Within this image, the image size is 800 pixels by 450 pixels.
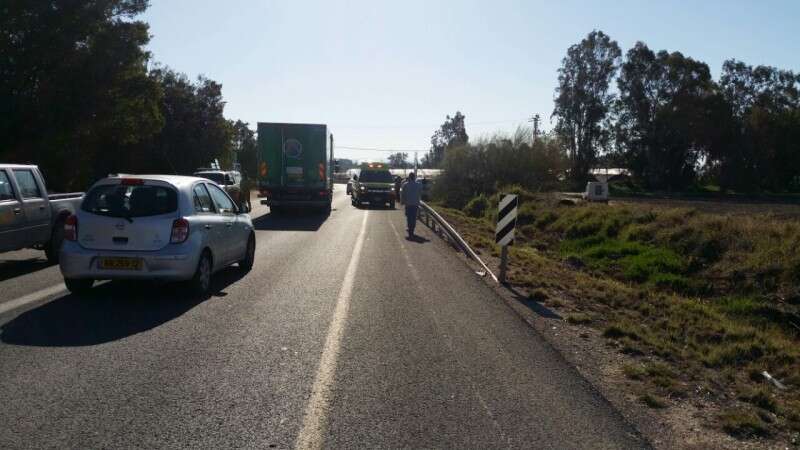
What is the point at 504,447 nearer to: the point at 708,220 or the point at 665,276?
the point at 665,276

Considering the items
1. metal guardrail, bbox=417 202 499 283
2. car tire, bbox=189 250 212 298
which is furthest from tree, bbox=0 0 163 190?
car tire, bbox=189 250 212 298

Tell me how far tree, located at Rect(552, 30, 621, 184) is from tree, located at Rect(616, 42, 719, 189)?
5.43 ft

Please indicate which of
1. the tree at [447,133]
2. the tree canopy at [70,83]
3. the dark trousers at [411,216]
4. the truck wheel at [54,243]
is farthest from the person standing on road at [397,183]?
the tree at [447,133]

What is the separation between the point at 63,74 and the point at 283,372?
87.4ft

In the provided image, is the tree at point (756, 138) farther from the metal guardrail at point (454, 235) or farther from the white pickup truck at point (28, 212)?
the white pickup truck at point (28, 212)

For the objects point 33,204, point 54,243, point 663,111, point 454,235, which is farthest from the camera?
point 663,111

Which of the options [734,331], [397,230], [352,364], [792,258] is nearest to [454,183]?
[397,230]

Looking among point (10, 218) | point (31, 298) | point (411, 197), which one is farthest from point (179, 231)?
point (411, 197)

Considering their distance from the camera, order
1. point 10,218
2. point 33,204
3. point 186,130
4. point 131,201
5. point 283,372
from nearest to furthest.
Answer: point 283,372 → point 131,201 → point 10,218 → point 33,204 → point 186,130

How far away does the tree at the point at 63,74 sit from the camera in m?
27.7

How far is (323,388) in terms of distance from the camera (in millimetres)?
5859

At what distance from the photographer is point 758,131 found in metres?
70.6

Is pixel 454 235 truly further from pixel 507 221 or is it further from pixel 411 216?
pixel 507 221

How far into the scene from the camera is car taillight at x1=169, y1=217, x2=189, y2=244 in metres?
9.27
